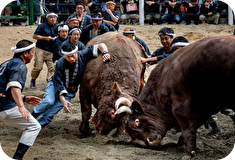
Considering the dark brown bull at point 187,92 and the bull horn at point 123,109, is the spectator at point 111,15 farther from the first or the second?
the bull horn at point 123,109

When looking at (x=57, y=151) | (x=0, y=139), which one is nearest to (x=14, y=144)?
(x=0, y=139)

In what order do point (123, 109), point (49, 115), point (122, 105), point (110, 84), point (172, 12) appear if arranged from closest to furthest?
point (123, 109), point (122, 105), point (110, 84), point (49, 115), point (172, 12)

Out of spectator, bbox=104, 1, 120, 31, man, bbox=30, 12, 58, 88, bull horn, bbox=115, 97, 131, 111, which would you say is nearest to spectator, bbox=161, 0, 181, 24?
spectator, bbox=104, 1, 120, 31

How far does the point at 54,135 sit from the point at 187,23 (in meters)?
9.47

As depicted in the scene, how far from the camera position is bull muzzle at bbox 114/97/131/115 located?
599 centimetres

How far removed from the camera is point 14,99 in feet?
16.0

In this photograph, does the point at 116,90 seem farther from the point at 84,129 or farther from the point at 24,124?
the point at 24,124

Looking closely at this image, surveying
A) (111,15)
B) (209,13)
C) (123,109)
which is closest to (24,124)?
(123,109)

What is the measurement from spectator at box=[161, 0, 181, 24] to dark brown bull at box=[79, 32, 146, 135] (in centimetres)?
759

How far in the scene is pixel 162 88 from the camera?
18.9 feet

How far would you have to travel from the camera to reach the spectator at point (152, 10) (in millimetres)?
14742

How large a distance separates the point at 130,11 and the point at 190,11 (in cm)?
237

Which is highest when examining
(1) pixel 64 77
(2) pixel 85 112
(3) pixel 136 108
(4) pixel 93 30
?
(4) pixel 93 30

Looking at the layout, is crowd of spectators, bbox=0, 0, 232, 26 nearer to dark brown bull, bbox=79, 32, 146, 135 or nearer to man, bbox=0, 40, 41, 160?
dark brown bull, bbox=79, 32, 146, 135
